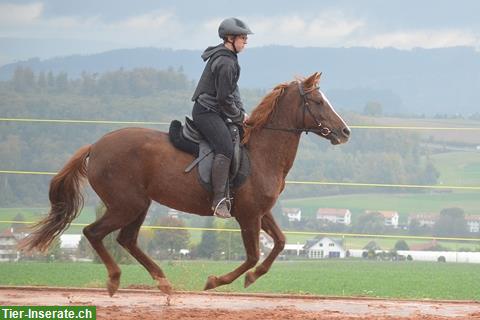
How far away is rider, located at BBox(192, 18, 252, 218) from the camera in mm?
9188

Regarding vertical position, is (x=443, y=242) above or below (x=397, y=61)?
below

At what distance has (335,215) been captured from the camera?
18312mm

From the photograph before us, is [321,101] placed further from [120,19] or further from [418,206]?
[120,19]

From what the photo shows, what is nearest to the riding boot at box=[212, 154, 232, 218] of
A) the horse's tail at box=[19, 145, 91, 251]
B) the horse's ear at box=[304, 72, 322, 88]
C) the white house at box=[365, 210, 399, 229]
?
the horse's ear at box=[304, 72, 322, 88]

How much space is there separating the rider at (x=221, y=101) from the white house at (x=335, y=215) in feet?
29.2

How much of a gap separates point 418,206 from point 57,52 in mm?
81634

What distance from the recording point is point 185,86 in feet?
110

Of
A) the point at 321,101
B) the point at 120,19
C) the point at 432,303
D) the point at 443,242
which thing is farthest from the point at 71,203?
the point at 120,19

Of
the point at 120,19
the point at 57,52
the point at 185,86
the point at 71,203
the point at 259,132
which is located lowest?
the point at 71,203

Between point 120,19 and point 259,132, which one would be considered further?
point 120,19

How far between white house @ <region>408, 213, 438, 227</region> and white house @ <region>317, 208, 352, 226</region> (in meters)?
1.07

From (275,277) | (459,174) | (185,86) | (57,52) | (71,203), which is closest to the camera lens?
(71,203)

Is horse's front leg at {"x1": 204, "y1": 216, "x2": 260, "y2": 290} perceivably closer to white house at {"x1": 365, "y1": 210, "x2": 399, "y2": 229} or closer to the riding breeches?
the riding breeches

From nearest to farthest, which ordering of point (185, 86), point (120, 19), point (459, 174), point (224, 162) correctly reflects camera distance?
1. point (224, 162)
2. point (459, 174)
3. point (185, 86)
4. point (120, 19)
